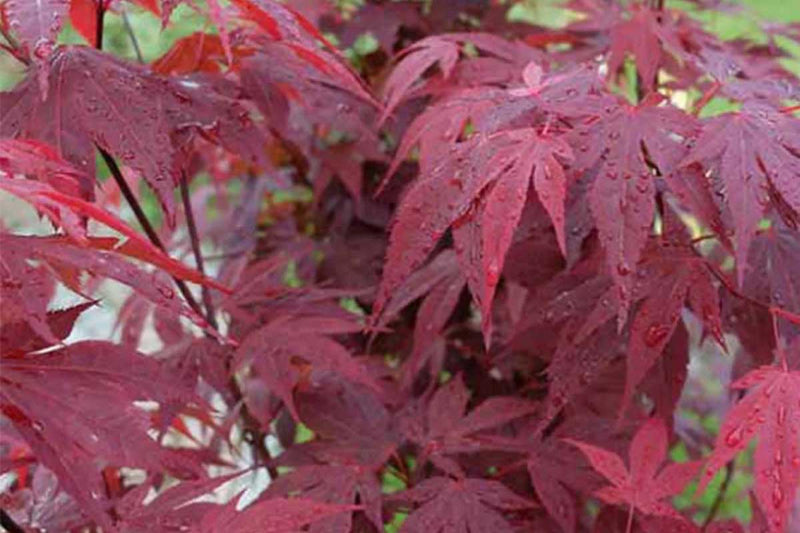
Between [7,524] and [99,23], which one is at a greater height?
[99,23]

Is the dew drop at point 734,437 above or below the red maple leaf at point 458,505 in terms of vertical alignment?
above

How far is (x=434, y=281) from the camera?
1.13 m

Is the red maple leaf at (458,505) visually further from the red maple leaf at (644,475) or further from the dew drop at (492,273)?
the dew drop at (492,273)

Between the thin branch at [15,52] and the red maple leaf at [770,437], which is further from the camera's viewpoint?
the thin branch at [15,52]

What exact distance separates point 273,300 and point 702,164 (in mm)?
438

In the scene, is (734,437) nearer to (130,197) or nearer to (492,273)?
(492,273)

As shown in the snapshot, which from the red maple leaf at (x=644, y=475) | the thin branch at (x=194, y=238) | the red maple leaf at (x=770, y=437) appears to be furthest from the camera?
the thin branch at (x=194, y=238)

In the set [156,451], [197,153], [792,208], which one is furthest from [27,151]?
[197,153]

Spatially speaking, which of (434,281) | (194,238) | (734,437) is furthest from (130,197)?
(734,437)

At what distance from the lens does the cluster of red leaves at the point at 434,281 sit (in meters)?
0.78

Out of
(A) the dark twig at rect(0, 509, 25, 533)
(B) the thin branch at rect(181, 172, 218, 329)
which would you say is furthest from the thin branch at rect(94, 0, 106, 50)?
(A) the dark twig at rect(0, 509, 25, 533)

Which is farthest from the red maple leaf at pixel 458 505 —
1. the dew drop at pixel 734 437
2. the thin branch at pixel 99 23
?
the thin branch at pixel 99 23

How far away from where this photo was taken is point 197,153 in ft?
5.35

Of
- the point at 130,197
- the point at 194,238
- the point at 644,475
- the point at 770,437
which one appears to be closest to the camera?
the point at 770,437
